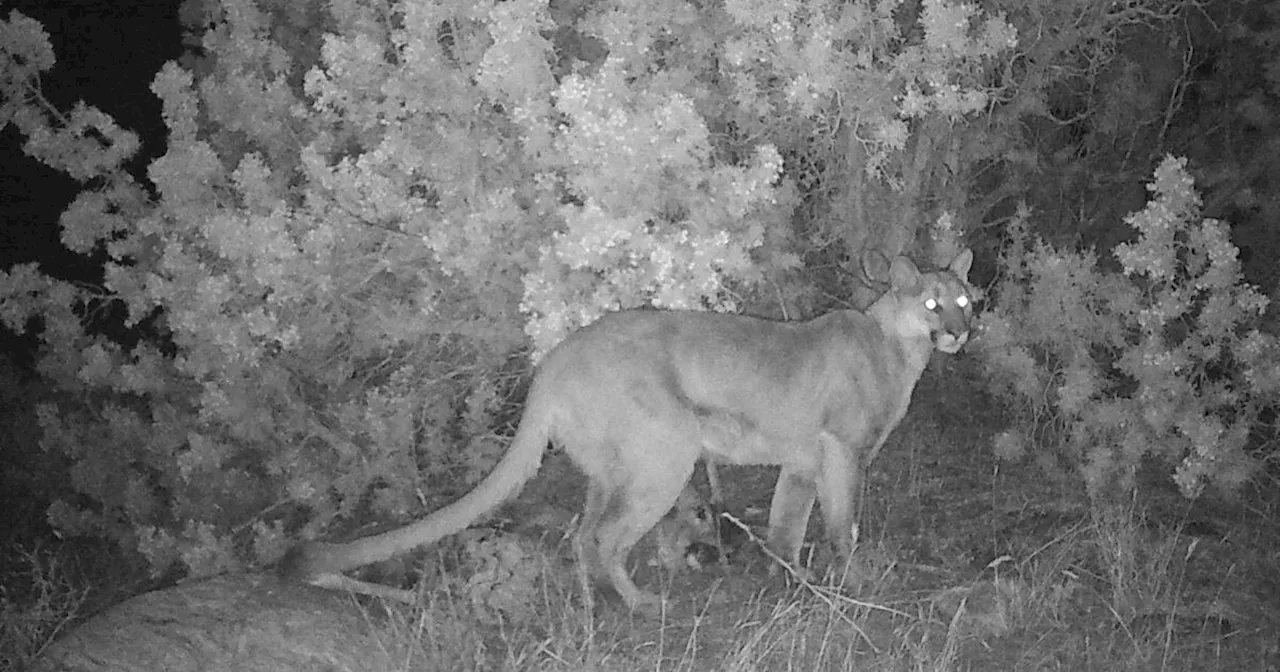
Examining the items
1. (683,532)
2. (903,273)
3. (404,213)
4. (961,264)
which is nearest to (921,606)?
(683,532)

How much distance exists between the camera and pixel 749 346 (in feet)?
21.0

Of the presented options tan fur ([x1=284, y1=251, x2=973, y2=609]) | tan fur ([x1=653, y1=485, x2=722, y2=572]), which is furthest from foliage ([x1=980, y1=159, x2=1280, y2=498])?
tan fur ([x1=653, y1=485, x2=722, y2=572])

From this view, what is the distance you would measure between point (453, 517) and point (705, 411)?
1.29m

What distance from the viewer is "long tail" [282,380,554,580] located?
542 centimetres

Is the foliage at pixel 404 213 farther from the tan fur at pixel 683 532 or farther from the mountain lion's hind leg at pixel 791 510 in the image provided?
the tan fur at pixel 683 532

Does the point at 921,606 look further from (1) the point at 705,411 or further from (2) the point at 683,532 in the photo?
(2) the point at 683,532

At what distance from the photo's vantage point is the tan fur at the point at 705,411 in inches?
236

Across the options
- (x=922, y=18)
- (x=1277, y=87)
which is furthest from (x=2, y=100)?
(x=1277, y=87)

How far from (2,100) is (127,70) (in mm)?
4595

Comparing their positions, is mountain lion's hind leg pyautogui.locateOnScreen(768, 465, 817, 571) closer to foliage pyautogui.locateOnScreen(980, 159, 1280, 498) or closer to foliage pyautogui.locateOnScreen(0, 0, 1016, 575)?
foliage pyautogui.locateOnScreen(0, 0, 1016, 575)

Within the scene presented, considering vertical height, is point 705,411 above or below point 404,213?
below

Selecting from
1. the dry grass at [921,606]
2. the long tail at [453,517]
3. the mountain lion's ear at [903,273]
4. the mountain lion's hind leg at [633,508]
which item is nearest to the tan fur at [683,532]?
the dry grass at [921,606]

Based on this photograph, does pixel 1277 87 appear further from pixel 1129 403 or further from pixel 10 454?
pixel 10 454

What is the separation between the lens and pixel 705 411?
6.29 meters
